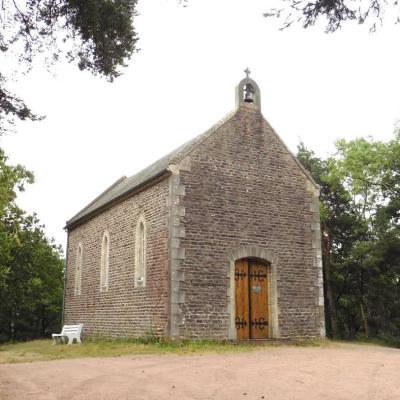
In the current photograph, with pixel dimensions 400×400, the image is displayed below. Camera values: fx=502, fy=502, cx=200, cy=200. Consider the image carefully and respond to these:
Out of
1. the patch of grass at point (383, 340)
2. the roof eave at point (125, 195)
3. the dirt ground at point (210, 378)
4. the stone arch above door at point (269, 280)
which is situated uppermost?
the roof eave at point (125, 195)

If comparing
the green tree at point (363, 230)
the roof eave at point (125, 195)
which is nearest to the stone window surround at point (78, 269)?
the roof eave at point (125, 195)

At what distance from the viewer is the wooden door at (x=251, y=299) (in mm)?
16281

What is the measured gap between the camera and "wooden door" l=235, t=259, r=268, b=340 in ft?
53.4

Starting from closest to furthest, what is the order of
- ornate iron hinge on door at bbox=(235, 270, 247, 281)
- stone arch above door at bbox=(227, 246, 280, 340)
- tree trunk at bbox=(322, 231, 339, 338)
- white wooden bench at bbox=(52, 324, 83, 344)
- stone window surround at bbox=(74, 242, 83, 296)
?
stone arch above door at bbox=(227, 246, 280, 340) → ornate iron hinge on door at bbox=(235, 270, 247, 281) → white wooden bench at bbox=(52, 324, 83, 344) → stone window surround at bbox=(74, 242, 83, 296) → tree trunk at bbox=(322, 231, 339, 338)

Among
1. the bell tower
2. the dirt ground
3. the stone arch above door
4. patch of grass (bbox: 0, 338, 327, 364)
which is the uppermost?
the bell tower

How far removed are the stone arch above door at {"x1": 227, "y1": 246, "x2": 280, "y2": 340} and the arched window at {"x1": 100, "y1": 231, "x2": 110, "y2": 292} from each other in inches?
239

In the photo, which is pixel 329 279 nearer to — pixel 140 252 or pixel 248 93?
pixel 248 93

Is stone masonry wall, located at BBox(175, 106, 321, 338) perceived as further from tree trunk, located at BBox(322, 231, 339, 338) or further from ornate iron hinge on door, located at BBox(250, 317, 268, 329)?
tree trunk, located at BBox(322, 231, 339, 338)

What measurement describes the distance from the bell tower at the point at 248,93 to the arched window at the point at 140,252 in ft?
18.3

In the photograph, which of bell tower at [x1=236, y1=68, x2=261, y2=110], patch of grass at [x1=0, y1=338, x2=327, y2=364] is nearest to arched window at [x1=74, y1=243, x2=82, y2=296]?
patch of grass at [x1=0, y1=338, x2=327, y2=364]

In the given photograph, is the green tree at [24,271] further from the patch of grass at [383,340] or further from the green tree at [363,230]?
the patch of grass at [383,340]

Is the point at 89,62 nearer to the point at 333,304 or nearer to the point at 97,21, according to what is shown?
the point at 97,21

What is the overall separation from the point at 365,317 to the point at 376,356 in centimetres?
1952

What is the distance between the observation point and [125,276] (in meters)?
18.2
